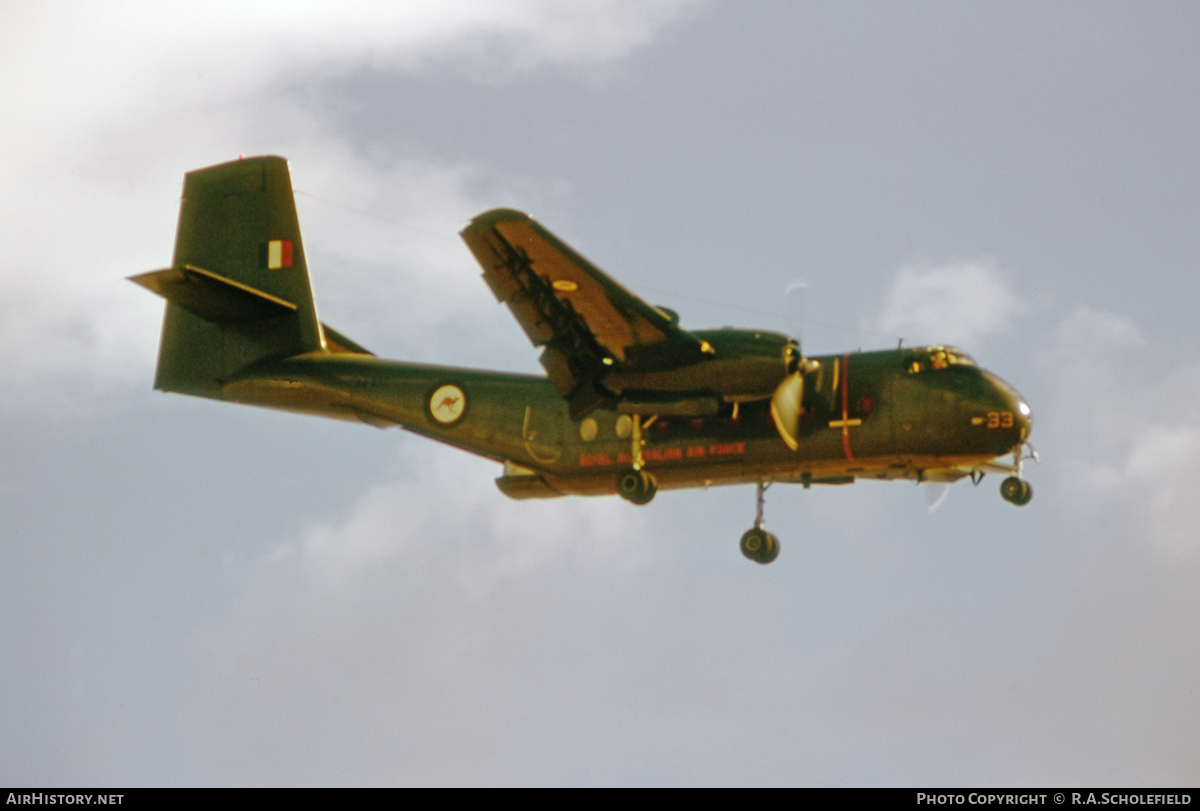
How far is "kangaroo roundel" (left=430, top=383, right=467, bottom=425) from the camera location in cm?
2692

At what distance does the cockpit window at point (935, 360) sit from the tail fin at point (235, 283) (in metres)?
11.9

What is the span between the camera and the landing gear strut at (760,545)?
25.8 m

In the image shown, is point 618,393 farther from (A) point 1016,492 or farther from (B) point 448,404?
(A) point 1016,492

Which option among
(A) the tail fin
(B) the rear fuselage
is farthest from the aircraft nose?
(A) the tail fin

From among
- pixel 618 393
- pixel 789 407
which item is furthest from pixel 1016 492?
pixel 618 393

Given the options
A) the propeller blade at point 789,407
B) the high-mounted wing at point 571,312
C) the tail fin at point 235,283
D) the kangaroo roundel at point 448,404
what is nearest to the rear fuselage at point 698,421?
the kangaroo roundel at point 448,404

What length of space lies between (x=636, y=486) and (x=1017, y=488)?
21.3 feet

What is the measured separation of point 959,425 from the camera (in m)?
23.4

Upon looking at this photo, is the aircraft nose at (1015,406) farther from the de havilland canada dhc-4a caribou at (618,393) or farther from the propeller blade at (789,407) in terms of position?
the propeller blade at (789,407)

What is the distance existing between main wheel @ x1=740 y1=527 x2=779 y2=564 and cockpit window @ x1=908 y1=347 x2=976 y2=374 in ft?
13.8

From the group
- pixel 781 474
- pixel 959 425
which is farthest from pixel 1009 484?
pixel 781 474

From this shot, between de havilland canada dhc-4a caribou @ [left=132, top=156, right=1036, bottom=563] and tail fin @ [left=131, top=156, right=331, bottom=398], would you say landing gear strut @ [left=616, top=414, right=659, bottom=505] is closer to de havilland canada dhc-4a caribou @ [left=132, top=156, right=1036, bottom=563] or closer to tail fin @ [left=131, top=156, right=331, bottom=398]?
de havilland canada dhc-4a caribou @ [left=132, top=156, right=1036, bottom=563]

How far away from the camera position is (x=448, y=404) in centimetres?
2703
